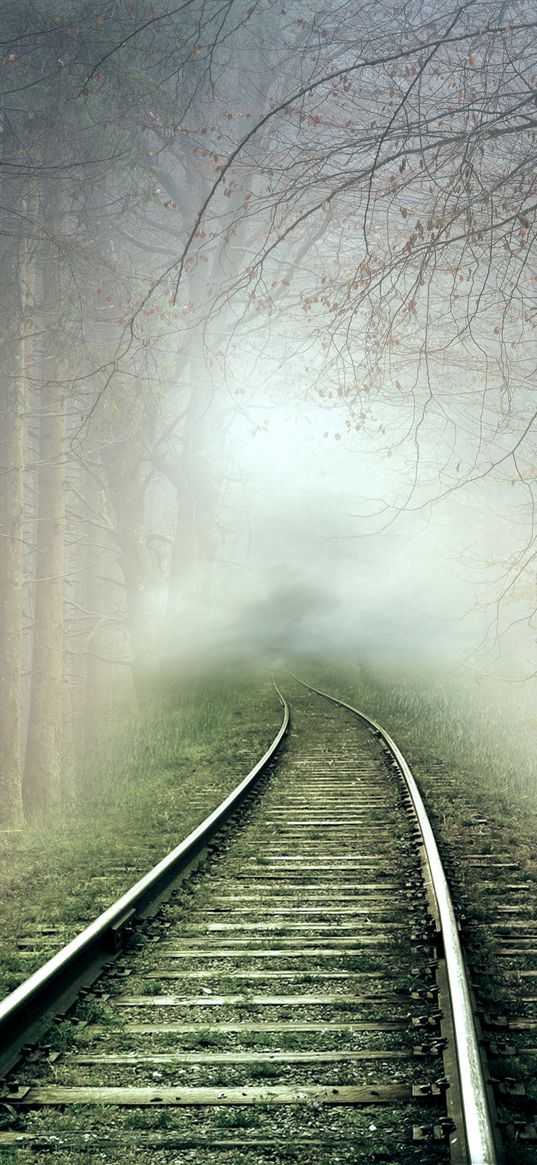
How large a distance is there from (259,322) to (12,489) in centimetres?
1188

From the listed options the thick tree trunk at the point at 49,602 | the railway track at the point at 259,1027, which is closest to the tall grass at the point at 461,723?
the railway track at the point at 259,1027

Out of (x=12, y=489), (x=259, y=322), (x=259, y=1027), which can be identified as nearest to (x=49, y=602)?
(x=12, y=489)

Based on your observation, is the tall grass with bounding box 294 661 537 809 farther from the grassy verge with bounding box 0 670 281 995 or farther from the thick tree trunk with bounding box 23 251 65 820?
the thick tree trunk with bounding box 23 251 65 820

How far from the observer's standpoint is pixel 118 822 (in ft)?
31.1

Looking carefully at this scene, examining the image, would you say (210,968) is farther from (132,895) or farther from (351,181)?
(351,181)

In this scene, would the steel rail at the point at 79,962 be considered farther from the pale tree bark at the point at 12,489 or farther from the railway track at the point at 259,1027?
the pale tree bark at the point at 12,489

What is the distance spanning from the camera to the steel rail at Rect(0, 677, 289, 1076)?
12.9 feet

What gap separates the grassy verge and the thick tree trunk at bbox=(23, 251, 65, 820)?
94 cm

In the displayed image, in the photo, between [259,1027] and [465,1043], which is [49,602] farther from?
[465,1043]

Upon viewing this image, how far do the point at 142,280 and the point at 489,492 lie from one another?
1188cm

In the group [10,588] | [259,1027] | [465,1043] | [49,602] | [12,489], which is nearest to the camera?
[465,1043]

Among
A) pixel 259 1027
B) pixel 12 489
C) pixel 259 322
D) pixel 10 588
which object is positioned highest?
pixel 259 322

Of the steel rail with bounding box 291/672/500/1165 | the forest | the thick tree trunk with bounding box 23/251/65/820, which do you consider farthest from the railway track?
the thick tree trunk with bounding box 23/251/65/820

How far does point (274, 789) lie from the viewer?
1109 centimetres
